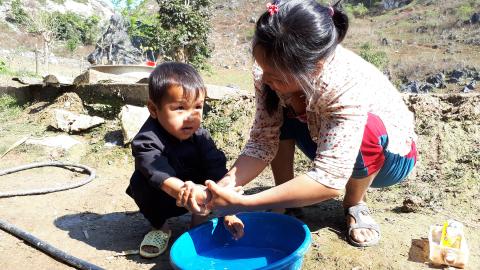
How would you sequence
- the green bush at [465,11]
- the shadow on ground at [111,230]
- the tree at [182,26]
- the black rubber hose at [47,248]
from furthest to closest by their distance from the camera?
the green bush at [465,11] < the tree at [182,26] < the shadow on ground at [111,230] < the black rubber hose at [47,248]

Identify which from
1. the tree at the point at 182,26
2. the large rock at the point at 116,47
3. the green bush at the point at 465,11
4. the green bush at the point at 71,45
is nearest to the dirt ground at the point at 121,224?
the tree at the point at 182,26

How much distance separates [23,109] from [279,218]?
3962mm

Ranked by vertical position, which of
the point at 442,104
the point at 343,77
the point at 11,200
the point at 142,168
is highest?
the point at 343,77

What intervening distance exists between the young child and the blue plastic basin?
0.30 ft

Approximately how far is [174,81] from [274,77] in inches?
21.5

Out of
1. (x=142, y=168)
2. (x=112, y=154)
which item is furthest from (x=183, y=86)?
(x=112, y=154)

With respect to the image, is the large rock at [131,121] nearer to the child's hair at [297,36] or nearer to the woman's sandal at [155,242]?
the woman's sandal at [155,242]

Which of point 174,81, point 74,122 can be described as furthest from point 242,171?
point 74,122

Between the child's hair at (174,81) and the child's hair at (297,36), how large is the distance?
48cm

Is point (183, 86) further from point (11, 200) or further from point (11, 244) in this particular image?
point (11, 200)

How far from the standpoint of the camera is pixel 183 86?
1884 millimetres

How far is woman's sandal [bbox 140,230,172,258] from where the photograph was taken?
75.5 inches

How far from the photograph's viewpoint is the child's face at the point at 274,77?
57.7 inches

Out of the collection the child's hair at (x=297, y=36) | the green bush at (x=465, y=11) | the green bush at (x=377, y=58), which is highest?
the green bush at (x=465, y=11)
